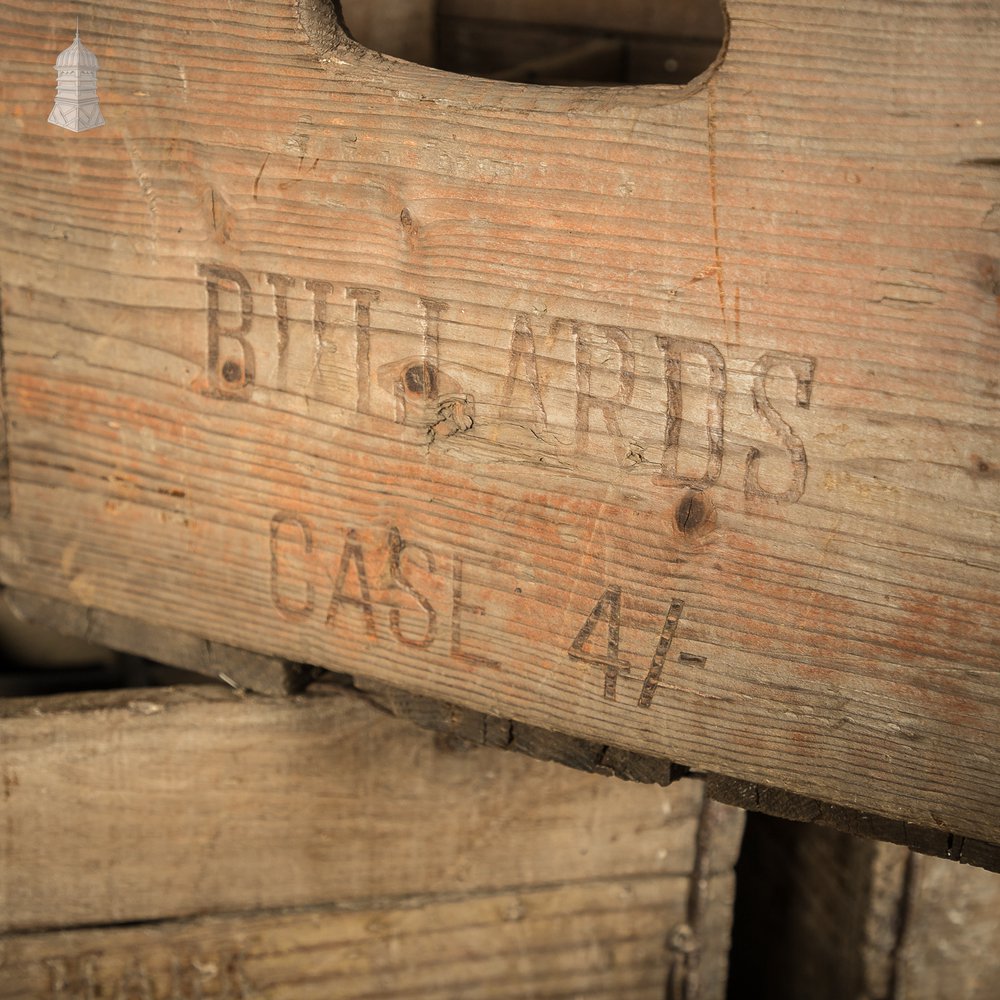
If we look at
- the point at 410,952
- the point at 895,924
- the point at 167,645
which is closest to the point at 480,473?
the point at 167,645

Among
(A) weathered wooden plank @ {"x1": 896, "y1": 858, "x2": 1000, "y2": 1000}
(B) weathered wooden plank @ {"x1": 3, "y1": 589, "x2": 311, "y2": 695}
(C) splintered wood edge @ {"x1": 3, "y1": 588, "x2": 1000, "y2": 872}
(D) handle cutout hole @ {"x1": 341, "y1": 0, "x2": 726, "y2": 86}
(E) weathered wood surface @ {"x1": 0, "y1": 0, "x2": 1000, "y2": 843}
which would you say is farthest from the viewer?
(D) handle cutout hole @ {"x1": 341, "y1": 0, "x2": 726, "y2": 86}

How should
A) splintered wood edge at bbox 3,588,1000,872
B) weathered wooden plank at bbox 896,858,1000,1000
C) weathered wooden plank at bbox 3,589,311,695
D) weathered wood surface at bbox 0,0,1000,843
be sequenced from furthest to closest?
1. weathered wooden plank at bbox 896,858,1000,1000
2. weathered wooden plank at bbox 3,589,311,695
3. splintered wood edge at bbox 3,588,1000,872
4. weathered wood surface at bbox 0,0,1000,843

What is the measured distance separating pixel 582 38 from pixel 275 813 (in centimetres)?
116

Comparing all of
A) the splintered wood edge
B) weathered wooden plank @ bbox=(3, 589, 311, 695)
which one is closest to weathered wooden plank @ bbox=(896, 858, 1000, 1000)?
the splintered wood edge

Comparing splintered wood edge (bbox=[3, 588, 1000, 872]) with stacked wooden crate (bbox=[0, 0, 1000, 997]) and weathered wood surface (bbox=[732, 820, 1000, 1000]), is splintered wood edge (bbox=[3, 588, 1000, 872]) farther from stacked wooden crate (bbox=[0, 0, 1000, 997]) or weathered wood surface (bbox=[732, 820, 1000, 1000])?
weathered wood surface (bbox=[732, 820, 1000, 1000])

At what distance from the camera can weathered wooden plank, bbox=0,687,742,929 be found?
135 cm

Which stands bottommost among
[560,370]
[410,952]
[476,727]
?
[410,952]

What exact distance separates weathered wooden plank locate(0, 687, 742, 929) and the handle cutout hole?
912 millimetres

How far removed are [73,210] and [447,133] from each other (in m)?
0.43

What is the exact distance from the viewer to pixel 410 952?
1.42m

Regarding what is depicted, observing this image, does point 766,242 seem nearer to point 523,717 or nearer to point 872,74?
point 872,74

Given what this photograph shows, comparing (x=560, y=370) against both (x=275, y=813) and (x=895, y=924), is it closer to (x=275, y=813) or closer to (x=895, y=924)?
(x=275, y=813)

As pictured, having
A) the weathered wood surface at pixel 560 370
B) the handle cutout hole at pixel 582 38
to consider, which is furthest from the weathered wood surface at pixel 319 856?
the handle cutout hole at pixel 582 38

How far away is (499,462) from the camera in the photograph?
1049mm
